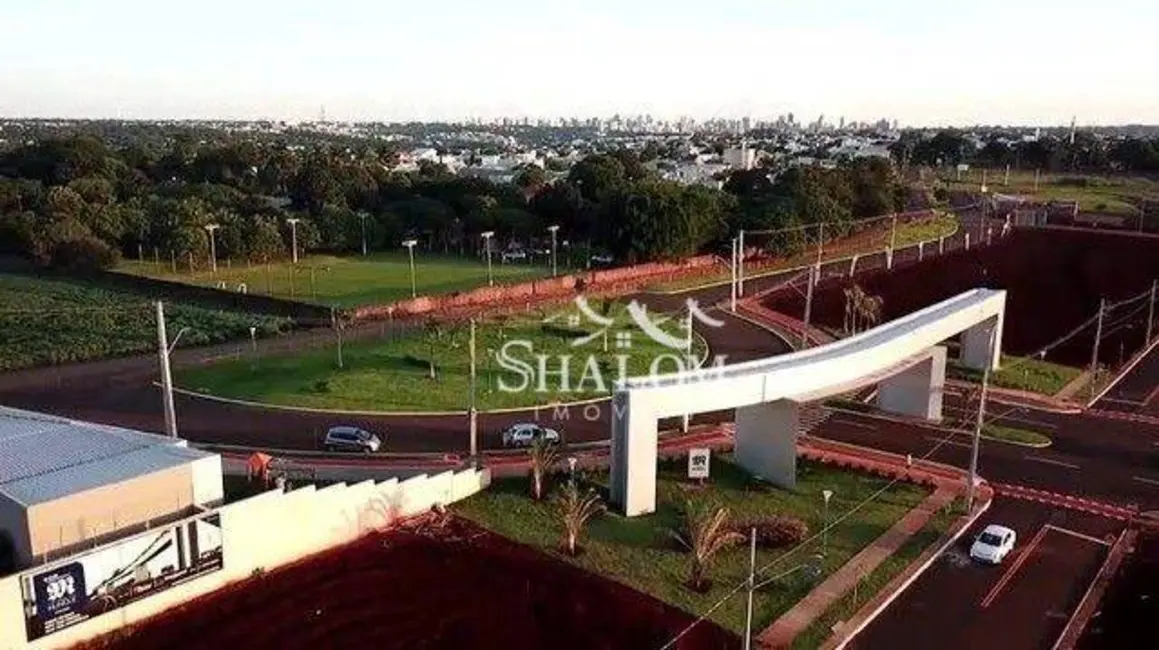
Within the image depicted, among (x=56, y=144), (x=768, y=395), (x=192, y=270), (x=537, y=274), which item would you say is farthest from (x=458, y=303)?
(x=56, y=144)

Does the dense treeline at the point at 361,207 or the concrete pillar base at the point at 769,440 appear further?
the dense treeline at the point at 361,207

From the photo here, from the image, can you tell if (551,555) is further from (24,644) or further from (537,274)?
(537,274)

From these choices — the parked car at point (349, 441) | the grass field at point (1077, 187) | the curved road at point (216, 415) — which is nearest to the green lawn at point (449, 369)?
the curved road at point (216, 415)

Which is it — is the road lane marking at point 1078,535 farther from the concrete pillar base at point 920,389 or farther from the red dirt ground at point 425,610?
the red dirt ground at point 425,610

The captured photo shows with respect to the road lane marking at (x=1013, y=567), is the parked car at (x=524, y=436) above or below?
above

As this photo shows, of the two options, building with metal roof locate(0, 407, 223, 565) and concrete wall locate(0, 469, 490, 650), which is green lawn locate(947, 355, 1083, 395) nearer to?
concrete wall locate(0, 469, 490, 650)

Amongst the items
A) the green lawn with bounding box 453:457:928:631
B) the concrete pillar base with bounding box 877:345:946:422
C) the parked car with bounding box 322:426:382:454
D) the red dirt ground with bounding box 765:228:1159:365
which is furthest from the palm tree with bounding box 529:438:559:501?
the red dirt ground with bounding box 765:228:1159:365

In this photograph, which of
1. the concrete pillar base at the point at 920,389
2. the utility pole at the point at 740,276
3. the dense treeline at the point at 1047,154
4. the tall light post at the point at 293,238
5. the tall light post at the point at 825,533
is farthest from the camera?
the dense treeline at the point at 1047,154
